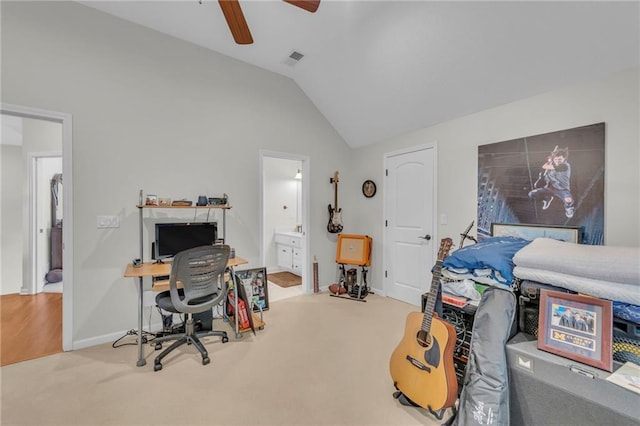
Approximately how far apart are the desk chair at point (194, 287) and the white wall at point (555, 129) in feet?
8.39

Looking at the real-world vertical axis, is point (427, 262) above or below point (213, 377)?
above

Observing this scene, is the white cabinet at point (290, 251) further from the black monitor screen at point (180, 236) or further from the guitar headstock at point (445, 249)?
the guitar headstock at point (445, 249)

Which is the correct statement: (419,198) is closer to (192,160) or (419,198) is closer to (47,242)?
(192,160)

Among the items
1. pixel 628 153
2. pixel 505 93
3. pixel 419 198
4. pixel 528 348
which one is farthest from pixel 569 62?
pixel 528 348

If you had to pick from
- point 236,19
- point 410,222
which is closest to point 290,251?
point 410,222

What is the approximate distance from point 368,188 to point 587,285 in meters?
3.03

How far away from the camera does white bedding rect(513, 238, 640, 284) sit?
1182mm

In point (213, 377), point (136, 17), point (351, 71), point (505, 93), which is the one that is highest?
point (136, 17)

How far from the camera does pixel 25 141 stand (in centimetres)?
366

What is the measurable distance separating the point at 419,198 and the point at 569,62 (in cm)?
186

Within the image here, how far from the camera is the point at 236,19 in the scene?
1.72 metres

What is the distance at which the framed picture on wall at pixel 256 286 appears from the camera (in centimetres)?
325

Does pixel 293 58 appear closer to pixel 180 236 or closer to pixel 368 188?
pixel 368 188

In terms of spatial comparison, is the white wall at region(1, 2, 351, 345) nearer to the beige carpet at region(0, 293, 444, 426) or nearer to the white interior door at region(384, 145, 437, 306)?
the beige carpet at region(0, 293, 444, 426)
